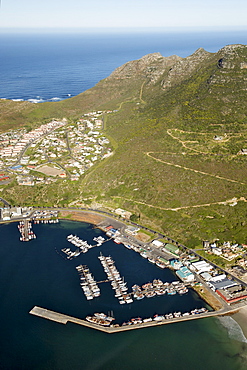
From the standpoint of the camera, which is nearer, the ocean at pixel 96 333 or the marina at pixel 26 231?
the ocean at pixel 96 333

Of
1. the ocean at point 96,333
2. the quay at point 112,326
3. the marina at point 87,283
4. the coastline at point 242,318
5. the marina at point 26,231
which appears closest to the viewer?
the ocean at point 96,333

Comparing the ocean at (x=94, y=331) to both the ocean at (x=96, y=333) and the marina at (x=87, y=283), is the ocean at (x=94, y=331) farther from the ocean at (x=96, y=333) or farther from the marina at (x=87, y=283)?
the marina at (x=87, y=283)

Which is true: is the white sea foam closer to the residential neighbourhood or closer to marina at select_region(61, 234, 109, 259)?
marina at select_region(61, 234, 109, 259)

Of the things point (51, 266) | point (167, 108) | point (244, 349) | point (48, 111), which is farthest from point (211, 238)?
point (48, 111)

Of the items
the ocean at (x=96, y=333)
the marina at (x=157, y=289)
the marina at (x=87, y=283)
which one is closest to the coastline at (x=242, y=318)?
the ocean at (x=96, y=333)

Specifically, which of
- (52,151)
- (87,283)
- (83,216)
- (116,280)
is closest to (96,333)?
(87,283)

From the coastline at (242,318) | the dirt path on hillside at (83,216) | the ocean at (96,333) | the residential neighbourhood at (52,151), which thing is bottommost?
the ocean at (96,333)

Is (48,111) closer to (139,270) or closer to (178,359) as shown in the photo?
(139,270)
